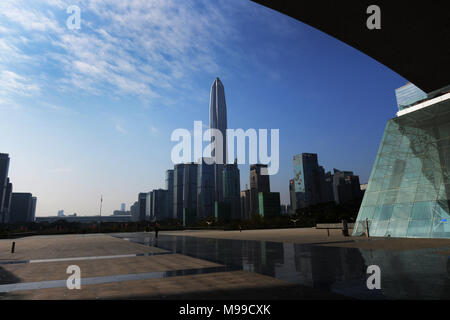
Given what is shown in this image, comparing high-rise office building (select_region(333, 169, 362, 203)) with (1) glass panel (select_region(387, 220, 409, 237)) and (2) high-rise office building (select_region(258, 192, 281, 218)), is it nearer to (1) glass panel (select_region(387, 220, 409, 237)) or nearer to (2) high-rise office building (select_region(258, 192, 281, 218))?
(2) high-rise office building (select_region(258, 192, 281, 218))

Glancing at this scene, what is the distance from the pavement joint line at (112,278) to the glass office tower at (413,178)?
848 inches

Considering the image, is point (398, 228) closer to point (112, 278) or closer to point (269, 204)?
point (112, 278)

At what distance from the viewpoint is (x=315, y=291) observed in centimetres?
583

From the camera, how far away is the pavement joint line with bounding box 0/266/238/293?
22.4 feet

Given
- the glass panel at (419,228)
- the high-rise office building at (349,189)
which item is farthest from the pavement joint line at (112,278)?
the high-rise office building at (349,189)

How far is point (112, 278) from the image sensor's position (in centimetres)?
783

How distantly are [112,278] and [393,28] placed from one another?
12.7 m

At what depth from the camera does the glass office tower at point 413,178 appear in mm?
22312

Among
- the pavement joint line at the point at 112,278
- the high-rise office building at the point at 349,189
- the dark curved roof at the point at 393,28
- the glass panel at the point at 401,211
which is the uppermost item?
the high-rise office building at the point at 349,189

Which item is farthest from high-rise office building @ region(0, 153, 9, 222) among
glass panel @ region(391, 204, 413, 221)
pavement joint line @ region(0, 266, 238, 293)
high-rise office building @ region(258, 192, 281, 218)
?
glass panel @ region(391, 204, 413, 221)

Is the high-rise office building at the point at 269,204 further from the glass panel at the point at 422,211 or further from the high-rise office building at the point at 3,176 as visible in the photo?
the high-rise office building at the point at 3,176

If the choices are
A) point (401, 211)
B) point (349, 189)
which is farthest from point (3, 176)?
point (349, 189)
